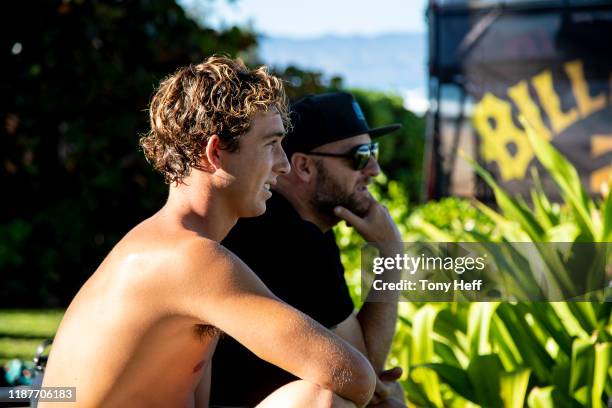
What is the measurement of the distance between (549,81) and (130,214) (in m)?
3.61

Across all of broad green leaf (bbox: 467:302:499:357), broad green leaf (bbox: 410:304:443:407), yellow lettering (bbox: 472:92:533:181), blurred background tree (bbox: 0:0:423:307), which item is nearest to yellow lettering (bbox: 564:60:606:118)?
yellow lettering (bbox: 472:92:533:181)

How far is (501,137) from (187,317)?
5992 mm

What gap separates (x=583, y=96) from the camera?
7828 millimetres

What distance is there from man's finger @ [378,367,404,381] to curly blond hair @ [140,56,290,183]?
103cm

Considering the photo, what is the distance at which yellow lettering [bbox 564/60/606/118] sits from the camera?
7.80 m

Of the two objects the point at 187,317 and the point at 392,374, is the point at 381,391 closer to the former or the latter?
the point at 392,374

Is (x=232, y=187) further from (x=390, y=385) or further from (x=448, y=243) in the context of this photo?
(x=448, y=243)

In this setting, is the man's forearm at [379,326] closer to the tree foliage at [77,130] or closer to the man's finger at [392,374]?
the man's finger at [392,374]

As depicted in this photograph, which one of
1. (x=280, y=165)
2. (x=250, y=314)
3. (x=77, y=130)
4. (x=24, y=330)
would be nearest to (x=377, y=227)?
(x=280, y=165)

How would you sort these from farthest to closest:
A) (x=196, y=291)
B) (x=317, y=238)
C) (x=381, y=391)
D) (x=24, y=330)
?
1. (x=24, y=330)
2. (x=317, y=238)
3. (x=381, y=391)
4. (x=196, y=291)

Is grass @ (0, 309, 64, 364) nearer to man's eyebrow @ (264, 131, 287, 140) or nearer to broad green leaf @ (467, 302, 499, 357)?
broad green leaf @ (467, 302, 499, 357)

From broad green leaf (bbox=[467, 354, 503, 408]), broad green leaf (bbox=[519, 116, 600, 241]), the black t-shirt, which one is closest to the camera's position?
the black t-shirt

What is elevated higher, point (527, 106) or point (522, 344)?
point (527, 106)

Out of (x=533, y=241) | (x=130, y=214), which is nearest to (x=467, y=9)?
(x=130, y=214)
